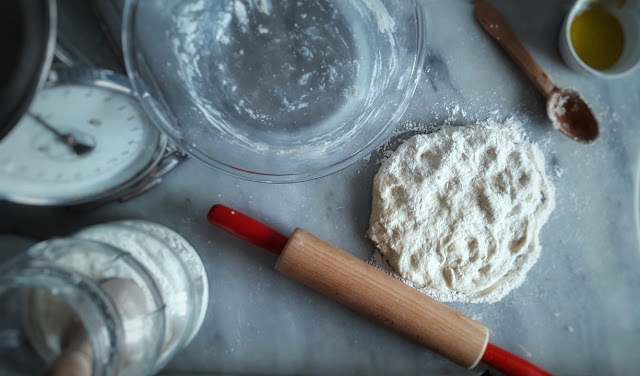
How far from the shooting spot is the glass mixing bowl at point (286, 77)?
78cm

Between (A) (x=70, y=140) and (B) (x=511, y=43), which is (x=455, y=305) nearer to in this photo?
(B) (x=511, y=43)

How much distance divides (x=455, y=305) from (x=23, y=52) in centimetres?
73

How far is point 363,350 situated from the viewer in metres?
0.85

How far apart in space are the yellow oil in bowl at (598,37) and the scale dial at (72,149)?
0.76 meters

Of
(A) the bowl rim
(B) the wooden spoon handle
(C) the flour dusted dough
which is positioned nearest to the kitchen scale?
(C) the flour dusted dough

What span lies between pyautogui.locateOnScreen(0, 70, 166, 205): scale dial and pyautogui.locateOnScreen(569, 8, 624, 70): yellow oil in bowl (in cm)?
76

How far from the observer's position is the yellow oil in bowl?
92cm

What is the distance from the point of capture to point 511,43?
0.92m

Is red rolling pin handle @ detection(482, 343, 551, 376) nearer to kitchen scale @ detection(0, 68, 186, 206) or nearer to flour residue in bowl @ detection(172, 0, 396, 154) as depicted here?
flour residue in bowl @ detection(172, 0, 396, 154)

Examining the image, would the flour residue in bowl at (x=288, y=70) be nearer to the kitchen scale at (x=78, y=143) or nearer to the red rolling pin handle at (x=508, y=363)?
the kitchen scale at (x=78, y=143)

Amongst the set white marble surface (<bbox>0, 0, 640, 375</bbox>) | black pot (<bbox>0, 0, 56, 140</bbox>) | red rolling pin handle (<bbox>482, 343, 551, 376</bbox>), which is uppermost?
black pot (<bbox>0, 0, 56, 140</bbox>)

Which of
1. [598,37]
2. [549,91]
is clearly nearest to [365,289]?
[549,91]

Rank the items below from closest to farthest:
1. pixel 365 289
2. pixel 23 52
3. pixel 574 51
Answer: pixel 23 52 < pixel 365 289 < pixel 574 51

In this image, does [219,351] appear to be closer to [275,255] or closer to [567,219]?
[275,255]
